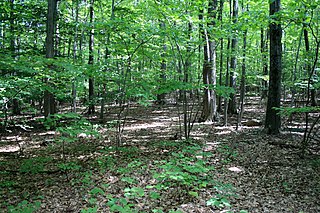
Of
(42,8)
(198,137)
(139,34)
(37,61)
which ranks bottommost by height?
(198,137)

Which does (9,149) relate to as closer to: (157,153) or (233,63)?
(157,153)

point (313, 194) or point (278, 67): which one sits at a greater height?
point (278, 67)

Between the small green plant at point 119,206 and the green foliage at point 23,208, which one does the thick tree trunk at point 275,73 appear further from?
the green foliage at point 23,208

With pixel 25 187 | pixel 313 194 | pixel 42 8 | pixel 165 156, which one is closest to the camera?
pixel 313 194

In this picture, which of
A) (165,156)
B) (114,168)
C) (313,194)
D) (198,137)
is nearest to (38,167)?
(114,168)

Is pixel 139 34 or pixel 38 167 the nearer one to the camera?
pixel 38 167

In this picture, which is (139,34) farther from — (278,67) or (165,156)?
(278,67)

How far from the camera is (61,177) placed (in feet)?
16.3

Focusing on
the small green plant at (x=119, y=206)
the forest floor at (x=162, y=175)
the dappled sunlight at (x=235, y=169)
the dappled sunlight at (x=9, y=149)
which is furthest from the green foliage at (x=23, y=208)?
the dappled sunlight at (x=9, y=149)

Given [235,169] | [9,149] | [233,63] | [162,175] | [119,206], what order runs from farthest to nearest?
[233,63]
[9,149]
[235,169]
[162,175]
[119,206]

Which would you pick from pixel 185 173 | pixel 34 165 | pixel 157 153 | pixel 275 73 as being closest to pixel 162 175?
pixel 185 173

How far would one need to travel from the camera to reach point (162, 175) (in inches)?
120

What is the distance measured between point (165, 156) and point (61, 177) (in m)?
2.59

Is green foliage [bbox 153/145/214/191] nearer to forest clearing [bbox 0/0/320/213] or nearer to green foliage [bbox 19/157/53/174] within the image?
forest clearing [bbox 0/0/320/213]
